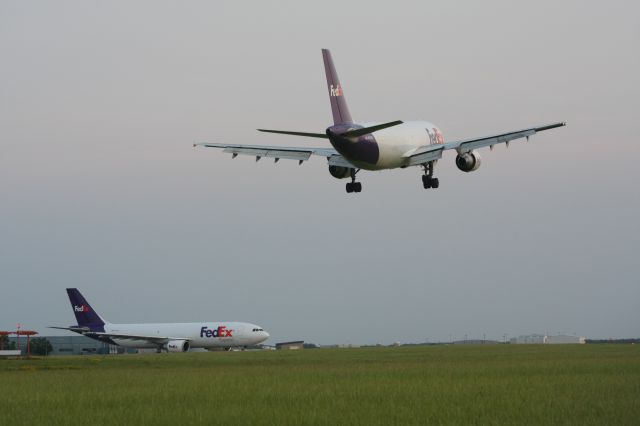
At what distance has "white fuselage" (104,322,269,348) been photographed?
389 feet

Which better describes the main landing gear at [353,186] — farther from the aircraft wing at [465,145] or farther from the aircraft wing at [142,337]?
the aircraft wing at [142,337]

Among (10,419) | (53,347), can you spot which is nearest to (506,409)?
(10,419)

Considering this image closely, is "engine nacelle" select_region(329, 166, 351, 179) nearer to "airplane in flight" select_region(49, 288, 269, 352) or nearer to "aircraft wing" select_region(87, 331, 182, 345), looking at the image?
"airplane in flight" select_region(49, 288, 269, 352)

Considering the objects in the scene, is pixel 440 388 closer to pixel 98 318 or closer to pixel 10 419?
pixel 10 419

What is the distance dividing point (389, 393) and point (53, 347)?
152 meters

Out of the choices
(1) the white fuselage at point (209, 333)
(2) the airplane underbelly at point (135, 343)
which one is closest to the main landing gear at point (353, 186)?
(1) the white fuselage at point (209, 333)

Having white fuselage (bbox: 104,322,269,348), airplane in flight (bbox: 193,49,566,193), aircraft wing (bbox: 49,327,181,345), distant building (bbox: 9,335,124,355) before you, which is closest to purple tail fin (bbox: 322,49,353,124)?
airplane in flight (bbox: 193,49,566,193)

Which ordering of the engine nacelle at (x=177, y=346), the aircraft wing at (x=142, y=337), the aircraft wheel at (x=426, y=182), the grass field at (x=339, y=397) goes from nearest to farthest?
the grass field at (x=339, y=397) < the aircraft wheel at (x=426, y=182) < the engine nacelle at (x=177, y=346) < the aircraft wing at (x=142, y=337)

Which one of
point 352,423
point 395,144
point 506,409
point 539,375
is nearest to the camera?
point 352,423

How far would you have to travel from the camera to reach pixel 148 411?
29.6m

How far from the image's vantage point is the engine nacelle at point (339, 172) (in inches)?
2532

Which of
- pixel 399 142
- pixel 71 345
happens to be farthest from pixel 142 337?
pixel 399 142

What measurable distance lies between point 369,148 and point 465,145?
701 cm

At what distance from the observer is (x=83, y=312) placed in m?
127
